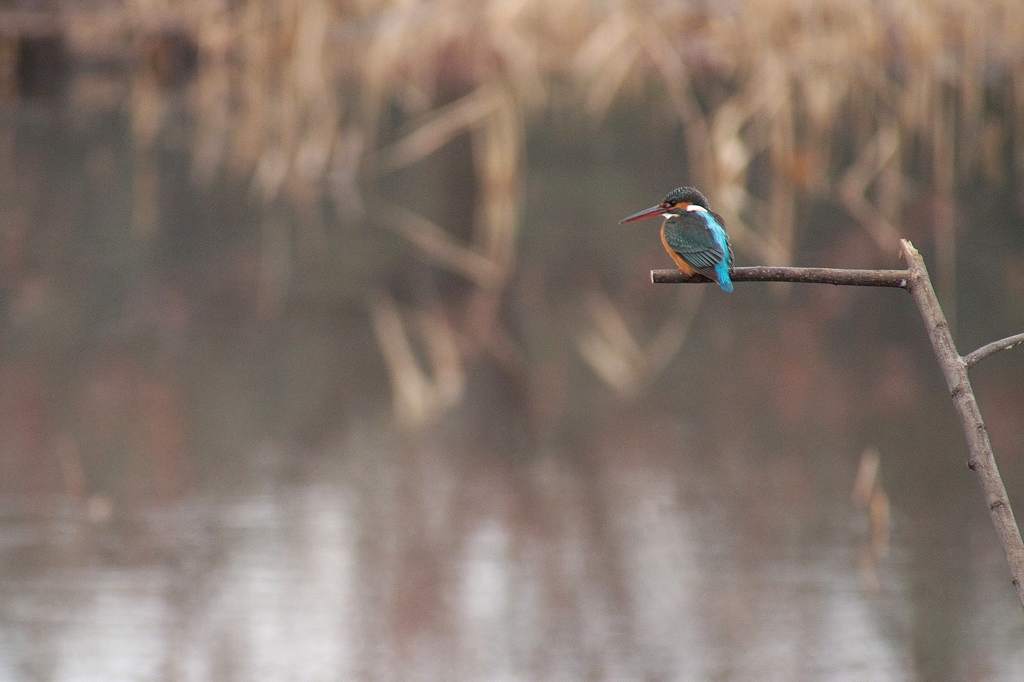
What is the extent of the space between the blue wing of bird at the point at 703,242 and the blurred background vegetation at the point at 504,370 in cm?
179

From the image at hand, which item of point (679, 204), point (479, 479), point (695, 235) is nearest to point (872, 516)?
point (479, 479)

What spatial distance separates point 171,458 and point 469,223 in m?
4.06

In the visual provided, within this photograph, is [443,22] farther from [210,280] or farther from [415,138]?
[415,138]

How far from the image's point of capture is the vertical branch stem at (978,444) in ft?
4.99

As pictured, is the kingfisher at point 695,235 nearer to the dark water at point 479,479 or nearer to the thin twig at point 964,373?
the thin twig at point 964,373

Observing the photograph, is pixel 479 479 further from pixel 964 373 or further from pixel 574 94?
pixel 574 94

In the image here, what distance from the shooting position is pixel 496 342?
703 centimetres

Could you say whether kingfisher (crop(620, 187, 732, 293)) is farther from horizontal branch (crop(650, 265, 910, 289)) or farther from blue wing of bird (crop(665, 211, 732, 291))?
horizontal branch (crop(650, 265, 910, 289))

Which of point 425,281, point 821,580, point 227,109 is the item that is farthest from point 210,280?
point 227,109

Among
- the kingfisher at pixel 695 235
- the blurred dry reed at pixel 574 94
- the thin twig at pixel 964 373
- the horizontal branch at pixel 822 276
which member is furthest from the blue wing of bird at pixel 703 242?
the blurred dry reed at pixel 574 94

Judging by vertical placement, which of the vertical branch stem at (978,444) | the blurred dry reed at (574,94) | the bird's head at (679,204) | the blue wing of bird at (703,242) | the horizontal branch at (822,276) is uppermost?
the blurred dry reed at (574,94)

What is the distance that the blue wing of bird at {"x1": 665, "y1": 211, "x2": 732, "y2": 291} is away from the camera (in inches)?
87.4

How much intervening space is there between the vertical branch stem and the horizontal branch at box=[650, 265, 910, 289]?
0.14ft

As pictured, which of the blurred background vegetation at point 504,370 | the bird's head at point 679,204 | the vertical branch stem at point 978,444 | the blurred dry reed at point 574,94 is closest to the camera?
the vertical branch stem at point 978,444
